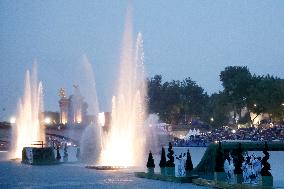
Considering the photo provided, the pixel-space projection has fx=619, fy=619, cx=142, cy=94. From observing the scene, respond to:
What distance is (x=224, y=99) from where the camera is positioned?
128m

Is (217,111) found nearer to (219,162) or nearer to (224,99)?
(224,99)

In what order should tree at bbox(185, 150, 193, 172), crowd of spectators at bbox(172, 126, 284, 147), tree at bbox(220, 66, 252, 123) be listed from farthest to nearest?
1. tree at bbox(220, 66, 252, 123)
2. crowd of spectators at bbox(172, 126, 284, 147)
3. tree at bbox(185, 150, 193, 172)

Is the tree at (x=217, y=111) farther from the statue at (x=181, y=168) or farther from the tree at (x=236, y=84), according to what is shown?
the statue at (x=181, y=168)

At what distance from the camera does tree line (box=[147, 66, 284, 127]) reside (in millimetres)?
117500

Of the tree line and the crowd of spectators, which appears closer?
the crowd of spectators

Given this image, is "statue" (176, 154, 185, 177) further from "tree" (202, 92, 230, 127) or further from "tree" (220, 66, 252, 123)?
"tree" (202, 92, 230, 127)

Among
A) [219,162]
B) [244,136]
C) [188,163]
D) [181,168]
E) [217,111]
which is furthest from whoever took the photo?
[217,111]

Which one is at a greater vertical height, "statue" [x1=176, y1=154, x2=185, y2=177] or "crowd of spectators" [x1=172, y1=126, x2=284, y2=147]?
"crowd of spectators" [x1=172, y1=126, x2=284, y2=147]

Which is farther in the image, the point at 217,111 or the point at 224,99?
the point at 217,111

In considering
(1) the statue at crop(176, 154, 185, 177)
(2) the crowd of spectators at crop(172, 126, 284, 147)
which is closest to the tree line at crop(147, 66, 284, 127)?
(2) the crowd of spectators at crop(172, 126, 284, 147)

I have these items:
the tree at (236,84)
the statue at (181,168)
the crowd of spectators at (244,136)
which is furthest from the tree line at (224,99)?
the statue at (181,168)

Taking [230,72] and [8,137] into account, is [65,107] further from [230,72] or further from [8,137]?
[230,72]

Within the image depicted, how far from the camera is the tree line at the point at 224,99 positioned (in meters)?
118

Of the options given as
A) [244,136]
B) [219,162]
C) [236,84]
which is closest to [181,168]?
[219,162]
